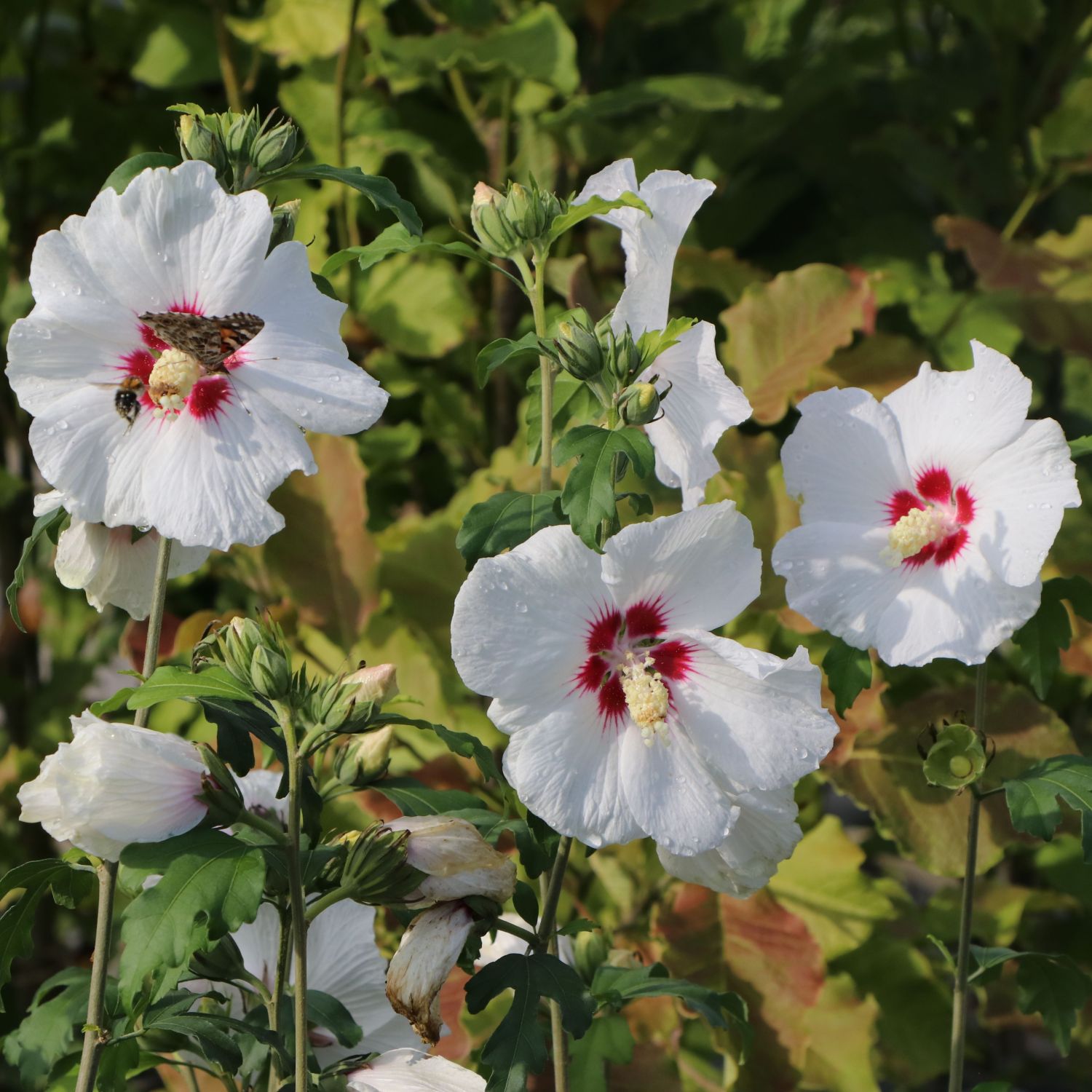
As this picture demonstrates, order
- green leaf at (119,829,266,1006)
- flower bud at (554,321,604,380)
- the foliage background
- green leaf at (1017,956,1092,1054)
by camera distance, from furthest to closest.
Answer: the foliage background < green leaf at (1017,956,1092,1054) < flower bud at (554,321,604,380) < green leaf at (119,829,266,1006)

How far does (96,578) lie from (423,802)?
24cm

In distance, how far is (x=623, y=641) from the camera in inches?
30.4

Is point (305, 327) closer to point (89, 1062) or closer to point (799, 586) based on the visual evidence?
point (799, 586)

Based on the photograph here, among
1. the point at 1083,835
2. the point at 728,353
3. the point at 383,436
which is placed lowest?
the point at 383,436

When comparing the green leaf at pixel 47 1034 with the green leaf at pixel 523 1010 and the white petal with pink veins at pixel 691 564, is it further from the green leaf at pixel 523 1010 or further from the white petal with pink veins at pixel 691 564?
the white petal with pink veins at pixel 691 564

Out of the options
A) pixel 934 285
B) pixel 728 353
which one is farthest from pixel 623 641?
pixel 934 285

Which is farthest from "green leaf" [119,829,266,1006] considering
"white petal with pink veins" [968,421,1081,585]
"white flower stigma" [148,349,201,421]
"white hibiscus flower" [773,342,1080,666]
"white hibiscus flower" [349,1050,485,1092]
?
"white petal with pink veins" [968,421,1081,585]

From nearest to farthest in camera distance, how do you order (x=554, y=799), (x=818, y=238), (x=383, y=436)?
1. (x=554, y=799)
2. (x=383, y=436)
3. (x=818, y=238)

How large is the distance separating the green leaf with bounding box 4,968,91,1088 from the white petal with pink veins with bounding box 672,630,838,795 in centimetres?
46

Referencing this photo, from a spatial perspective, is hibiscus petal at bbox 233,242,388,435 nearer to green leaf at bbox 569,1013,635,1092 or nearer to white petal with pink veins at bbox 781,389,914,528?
white petal with pink veins at bbox 781,389,914,528

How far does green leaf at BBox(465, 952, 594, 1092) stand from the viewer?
0.76m

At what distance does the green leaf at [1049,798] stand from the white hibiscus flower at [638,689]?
0.57 feet

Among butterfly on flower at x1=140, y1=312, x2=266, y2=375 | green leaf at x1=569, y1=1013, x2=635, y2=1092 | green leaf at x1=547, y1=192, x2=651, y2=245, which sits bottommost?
green leaf at x1=569, y1=1013, x2=635, y2=1092

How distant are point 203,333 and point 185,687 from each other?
192 millimetres
